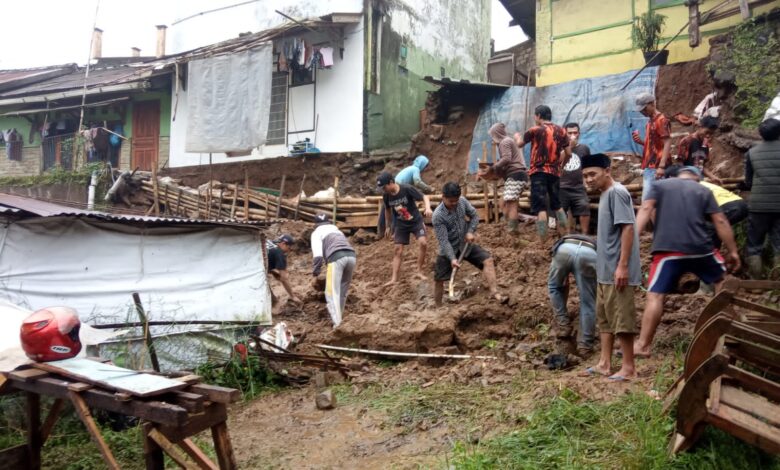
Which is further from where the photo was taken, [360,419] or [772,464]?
[360,419]

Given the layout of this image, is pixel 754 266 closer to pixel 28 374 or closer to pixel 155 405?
pixel 155 405

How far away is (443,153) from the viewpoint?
572 inches

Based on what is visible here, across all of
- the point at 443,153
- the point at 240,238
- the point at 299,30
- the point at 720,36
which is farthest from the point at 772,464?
the point at 299,30

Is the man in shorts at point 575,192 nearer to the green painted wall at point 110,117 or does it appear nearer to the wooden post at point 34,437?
the wooden post at point 34,437

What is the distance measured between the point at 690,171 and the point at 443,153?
30.4 ft

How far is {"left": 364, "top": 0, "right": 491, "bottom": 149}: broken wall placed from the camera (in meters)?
15.9

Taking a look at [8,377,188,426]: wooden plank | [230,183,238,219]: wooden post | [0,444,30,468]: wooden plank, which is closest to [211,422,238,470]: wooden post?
[8,377,188,426]: wooden plank

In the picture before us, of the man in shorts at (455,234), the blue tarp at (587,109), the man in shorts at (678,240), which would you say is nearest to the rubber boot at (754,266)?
the man in shorts at (678,240)

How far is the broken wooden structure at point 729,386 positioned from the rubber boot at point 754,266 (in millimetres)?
3176

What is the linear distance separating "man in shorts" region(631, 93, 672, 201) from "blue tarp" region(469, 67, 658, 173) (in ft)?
14.3

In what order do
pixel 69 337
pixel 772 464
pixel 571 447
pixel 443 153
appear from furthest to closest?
pixel 443 153, pixel 69 337, pixel 571 447, pixel 772 464

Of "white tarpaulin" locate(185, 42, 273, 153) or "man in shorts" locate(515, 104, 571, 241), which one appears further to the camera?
"white tarpaulin" locate(185, 42, 273, 153)

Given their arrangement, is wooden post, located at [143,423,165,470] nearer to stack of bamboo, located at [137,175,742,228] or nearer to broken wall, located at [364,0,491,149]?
stack of bamboo, located at [137,175,742,228]

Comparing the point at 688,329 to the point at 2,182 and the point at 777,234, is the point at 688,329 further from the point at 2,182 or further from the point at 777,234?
the point at 2,182
